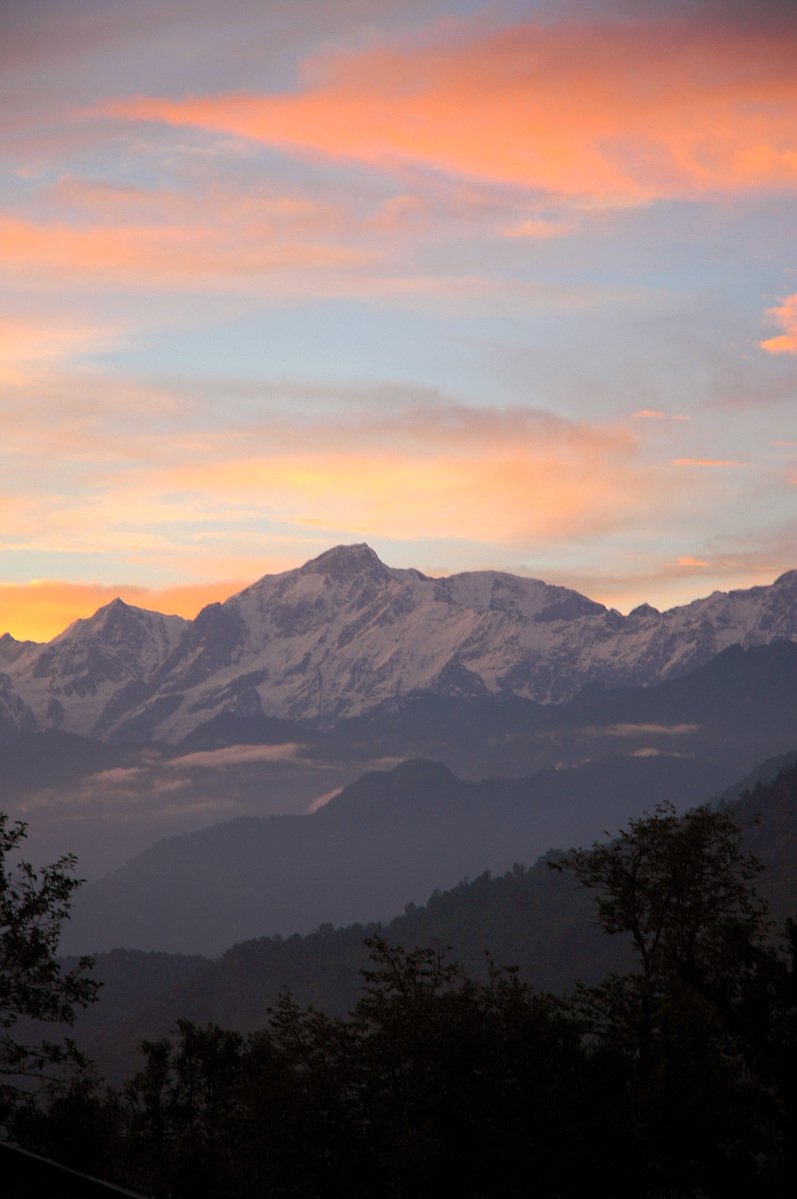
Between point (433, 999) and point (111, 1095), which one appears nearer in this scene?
point (433, 999)

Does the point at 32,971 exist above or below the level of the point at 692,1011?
above

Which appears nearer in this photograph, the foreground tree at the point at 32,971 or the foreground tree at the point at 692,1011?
the foreground tree at the point at 32,971

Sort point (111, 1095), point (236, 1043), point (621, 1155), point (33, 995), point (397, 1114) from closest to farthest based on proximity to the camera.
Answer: point (33, 995), point (621, 1155), point (397, 1114), point (236, 1043), point (111, 1095)

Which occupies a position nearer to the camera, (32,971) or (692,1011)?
(32,971)

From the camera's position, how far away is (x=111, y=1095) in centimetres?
11119

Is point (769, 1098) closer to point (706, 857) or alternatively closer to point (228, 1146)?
point (706, 857)

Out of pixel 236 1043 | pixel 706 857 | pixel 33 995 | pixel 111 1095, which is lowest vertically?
pixel 111 1095

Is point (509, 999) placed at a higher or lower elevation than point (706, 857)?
lower

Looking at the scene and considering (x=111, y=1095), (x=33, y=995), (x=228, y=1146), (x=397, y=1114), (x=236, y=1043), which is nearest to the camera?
(x=33, y=995)

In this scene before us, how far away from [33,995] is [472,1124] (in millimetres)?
23312

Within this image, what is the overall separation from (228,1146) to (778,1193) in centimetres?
4000

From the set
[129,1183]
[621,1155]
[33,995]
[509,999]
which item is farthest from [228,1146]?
[33,995]

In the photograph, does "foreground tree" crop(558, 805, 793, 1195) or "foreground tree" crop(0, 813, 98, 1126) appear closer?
"foreground tree" crop(0, 813, 98, 1126)

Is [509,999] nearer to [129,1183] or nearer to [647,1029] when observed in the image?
[647,1029]
